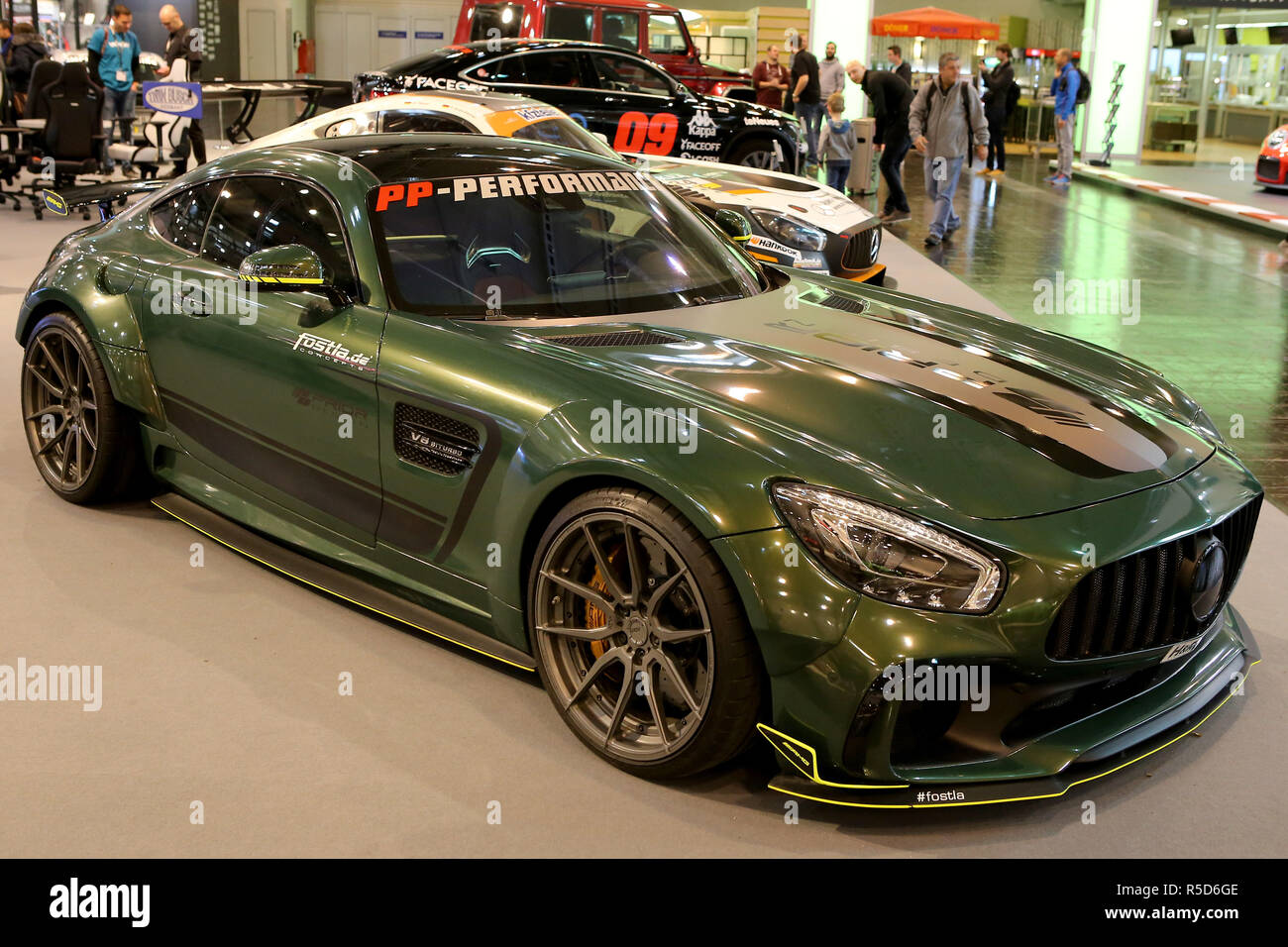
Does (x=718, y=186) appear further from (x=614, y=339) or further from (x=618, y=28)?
(x=618, y=28)

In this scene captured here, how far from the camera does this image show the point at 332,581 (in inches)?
136

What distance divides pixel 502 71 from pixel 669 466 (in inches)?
369

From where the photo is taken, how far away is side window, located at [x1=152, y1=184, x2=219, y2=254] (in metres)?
3.99

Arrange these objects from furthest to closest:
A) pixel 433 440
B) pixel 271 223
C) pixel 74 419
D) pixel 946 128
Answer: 1. pixel 946 128
2. pixel 74 419
3. pixel 271 223
4. pixel 433 440

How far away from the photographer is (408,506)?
3152 mm

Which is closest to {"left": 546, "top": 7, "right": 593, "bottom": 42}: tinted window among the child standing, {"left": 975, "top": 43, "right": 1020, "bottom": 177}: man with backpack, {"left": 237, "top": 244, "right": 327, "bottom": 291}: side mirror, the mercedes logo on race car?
the child standing

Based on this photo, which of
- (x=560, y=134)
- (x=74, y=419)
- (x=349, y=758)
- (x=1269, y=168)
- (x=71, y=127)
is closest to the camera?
(x=349, y=758)

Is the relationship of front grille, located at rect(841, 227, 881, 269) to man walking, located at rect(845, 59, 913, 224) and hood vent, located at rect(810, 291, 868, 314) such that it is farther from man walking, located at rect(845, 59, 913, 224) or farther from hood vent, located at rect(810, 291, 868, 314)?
man walking, located at rect(845, 59, 913, 224)

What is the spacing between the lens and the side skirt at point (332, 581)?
3.10 meters

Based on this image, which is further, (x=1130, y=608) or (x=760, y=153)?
(x=760, y=153)

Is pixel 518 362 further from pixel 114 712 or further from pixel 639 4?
pixel 639 4

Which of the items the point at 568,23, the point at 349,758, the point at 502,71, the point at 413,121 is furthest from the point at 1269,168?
the point at 349,758

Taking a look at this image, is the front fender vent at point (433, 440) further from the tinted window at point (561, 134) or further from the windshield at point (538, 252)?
the tinted window at point (561, 134)

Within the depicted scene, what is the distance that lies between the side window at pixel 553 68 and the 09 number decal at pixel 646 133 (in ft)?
2.08
